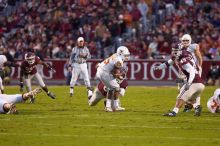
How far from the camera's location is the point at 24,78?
→ 2330 cm

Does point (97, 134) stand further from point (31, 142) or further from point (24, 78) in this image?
point (24, 78)

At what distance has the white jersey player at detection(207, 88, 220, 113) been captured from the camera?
739 inches

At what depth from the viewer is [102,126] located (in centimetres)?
1596

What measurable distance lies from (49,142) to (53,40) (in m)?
21.1

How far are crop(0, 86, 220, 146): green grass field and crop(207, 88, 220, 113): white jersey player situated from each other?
0.77ft

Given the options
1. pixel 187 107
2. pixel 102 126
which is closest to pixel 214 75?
pixel 187 107

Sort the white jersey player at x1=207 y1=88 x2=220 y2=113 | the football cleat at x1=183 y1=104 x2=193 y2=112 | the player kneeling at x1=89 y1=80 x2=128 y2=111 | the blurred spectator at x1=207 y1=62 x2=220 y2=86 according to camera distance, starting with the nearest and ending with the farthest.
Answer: the white jersey player at x1=207 y1=88 x2=220 y2=113, the football cleat at x1=183 y1=104 x2=193 y2=112, the player kneeling at x1=89 y1=80 x2=128 y2=111, the blurred spectator at x1=207 y1=62 x2=220 y2=86

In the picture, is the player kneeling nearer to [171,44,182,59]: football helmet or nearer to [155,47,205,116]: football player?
[171,44,182,59]: football helmet

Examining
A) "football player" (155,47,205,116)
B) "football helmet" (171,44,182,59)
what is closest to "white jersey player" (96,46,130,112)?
"football helmet" (171,44,182,59)

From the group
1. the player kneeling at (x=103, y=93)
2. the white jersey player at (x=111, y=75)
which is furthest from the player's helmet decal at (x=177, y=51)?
the player kneeling at (x=103, y=93)

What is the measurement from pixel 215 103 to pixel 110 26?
1570 centimetres

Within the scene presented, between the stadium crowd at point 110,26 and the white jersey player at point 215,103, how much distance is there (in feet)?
42.0

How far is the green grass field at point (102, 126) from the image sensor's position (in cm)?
1388

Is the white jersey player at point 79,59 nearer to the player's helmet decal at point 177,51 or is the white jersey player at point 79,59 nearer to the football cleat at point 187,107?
the football cleat at point 187,107
